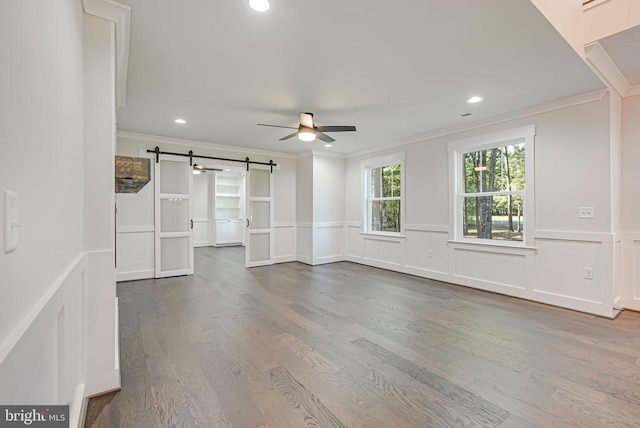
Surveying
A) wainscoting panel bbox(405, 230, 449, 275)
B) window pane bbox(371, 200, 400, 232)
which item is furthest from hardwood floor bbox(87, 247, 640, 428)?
window pane bbox(371, 200, 400, 232)

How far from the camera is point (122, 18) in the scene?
77.3 inches

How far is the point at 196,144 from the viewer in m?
5.64

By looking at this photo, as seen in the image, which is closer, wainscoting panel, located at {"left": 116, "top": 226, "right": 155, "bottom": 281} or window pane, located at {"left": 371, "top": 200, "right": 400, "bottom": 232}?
wainscoting panel, located at {"left": 116, "top": 226, "right": 155, "bottom": 281}

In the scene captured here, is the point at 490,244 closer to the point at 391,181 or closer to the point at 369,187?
the point at 391,181

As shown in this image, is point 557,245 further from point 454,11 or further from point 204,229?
point 204,229

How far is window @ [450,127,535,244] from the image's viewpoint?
4.04 metres

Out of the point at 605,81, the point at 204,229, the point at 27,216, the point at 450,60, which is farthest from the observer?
the point at 204,229

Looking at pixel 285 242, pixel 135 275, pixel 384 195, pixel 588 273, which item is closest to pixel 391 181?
pixel 384 195

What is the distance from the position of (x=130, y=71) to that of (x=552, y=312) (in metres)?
5.16

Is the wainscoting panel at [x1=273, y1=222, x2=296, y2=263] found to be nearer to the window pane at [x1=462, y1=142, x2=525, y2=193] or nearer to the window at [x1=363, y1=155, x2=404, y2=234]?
the window at [x1=363, y1=155, x2=404, y2=234]

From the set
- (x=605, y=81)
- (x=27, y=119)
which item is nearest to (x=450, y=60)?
(x=605, y=81)

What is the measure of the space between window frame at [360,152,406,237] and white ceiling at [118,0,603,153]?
1425 millimetres

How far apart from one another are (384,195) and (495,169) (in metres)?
2.20

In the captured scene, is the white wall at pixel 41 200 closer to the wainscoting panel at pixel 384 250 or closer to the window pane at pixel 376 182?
the wainscoting panel at pixel 384 250
